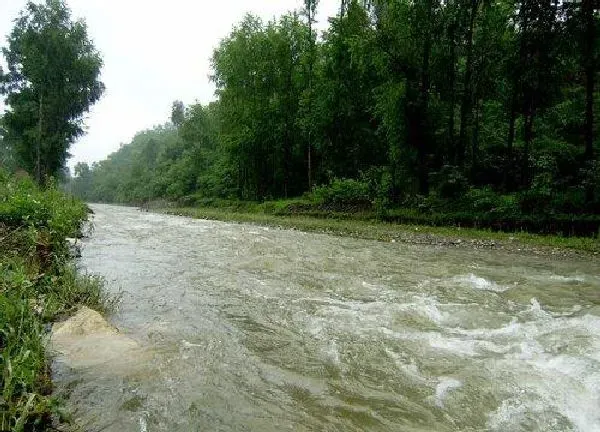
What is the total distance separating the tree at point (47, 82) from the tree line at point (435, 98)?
434 inches

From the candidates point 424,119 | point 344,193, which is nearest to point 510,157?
point 424,119

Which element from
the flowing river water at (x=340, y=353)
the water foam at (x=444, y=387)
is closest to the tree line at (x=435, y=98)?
the flowing river water at (x=340, y=353)

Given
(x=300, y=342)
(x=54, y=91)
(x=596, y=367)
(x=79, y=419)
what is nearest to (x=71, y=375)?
(x=79, y=419)

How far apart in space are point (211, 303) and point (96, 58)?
34240 mm

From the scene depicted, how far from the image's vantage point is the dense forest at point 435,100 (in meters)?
17.2

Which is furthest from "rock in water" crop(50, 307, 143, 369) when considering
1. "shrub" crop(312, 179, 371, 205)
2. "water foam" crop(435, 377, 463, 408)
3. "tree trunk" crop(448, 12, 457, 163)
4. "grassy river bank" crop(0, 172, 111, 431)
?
"shrub" crop(312, 179, 371, 205)

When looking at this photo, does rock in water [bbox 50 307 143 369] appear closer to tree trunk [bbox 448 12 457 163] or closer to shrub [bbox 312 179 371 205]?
tree trunk [bbox 448 12 457 163]

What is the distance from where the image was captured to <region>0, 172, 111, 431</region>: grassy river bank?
3363 mm

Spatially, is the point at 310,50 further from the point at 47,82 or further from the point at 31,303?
the point at 31,303

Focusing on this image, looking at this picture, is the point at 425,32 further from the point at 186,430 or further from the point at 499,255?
the point at 186,430

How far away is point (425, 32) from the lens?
21.1 m

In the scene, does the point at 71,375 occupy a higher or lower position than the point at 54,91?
lower

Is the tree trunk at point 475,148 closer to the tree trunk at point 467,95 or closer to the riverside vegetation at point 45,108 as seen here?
the tree trunk at point 467,95

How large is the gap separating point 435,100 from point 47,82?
2817 centimetres
